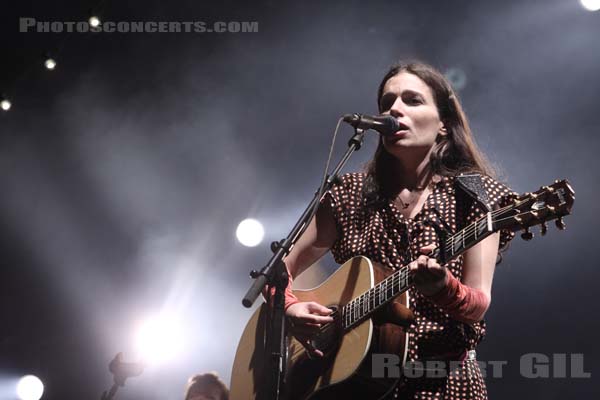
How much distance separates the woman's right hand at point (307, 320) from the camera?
6.98ft

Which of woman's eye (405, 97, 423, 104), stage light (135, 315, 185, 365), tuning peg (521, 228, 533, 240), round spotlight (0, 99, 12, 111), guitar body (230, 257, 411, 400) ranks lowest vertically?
guitar body (230, 257, 411, 400)

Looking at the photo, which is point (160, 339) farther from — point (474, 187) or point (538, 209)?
point (538, 209)

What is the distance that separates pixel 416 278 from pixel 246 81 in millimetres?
5273

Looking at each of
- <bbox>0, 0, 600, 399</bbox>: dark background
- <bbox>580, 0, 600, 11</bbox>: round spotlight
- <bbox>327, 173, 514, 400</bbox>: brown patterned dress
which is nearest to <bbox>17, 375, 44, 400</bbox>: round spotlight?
<bbox>0, 0, 600, 399</bbox>: dark background

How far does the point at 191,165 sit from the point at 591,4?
4516 mm

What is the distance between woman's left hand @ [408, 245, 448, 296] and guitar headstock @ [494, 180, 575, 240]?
0.88 feet

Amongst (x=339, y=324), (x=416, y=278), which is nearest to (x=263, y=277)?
(x=339, y=324)

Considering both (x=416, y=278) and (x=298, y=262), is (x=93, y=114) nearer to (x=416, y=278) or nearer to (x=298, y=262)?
(x=298, y=262)

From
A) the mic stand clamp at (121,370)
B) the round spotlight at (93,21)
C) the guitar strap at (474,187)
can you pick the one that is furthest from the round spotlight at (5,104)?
the guitar strap at (474,187)

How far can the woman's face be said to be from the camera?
239cm

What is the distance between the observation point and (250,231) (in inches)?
262

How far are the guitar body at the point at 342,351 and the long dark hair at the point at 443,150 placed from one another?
15.7 inches

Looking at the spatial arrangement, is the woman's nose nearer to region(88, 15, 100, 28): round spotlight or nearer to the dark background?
the dark background

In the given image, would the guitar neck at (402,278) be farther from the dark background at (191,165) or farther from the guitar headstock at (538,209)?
the dark background at (191,165)
